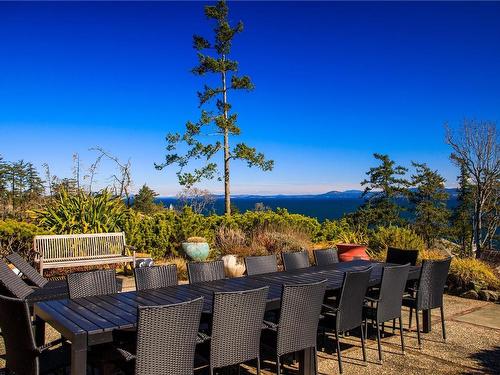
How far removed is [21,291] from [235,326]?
3.02 m

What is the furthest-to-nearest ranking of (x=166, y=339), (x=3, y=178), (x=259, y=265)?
(x=3, y=178)
(x=259, y=265)
(x=166, y=339)

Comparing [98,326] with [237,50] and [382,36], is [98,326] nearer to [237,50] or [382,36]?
[382,36]

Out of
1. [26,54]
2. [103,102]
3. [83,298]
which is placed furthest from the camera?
[103,102]

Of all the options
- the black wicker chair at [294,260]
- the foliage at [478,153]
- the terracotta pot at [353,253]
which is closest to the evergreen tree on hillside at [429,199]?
the foliage at [478,153]

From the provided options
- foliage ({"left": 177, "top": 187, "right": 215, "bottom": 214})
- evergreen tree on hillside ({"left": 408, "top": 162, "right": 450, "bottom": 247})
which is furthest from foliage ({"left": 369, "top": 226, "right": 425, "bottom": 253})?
foliage ({"left": 177, "top": 187, "right": 215, "bottom": 214})

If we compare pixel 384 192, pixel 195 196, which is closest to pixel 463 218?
pixel 384 192

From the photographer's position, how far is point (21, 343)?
2701 millimetres

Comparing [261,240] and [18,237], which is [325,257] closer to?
[261,240]

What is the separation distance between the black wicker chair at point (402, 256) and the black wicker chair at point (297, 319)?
2.96 meters

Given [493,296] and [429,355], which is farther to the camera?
[493,296]

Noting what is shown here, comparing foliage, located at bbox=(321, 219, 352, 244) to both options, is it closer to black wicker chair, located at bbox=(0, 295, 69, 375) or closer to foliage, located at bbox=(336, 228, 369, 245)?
A: foliage, located at bbox=(336, 228, 369, 245)

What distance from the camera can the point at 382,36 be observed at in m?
16.1

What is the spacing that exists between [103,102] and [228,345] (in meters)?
20.3

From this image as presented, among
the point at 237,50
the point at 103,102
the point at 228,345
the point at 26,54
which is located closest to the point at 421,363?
the point at 228,345
